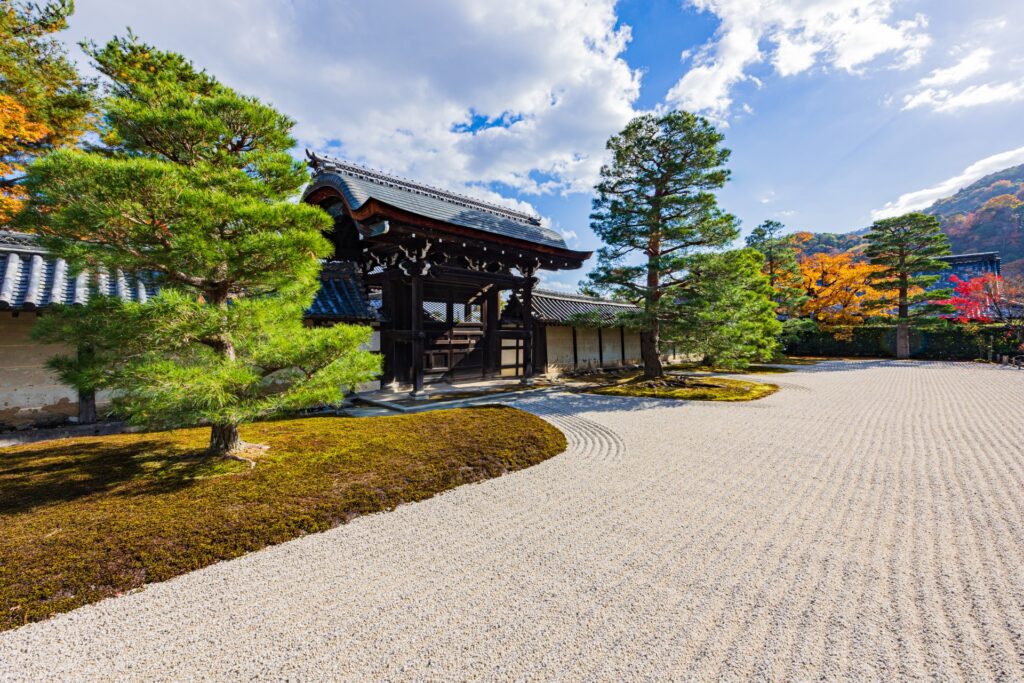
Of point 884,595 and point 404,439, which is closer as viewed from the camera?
point 884,595

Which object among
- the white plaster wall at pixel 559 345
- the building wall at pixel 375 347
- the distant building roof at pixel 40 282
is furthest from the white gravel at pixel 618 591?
the white plaster wall at pixel 559 345

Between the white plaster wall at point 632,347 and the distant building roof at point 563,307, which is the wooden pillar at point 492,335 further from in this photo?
the white plaster wall at point 632,347

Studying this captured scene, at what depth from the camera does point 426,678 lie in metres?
1.86

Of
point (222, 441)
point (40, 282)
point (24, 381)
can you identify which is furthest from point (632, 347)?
point (24, 381)

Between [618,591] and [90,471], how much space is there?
586cm

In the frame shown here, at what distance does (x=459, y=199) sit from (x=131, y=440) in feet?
36.5

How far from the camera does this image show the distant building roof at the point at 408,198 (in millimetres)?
8555

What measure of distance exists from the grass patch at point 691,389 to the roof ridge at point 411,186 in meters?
7.06

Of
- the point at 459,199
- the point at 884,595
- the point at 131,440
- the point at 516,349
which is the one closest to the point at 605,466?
the point at 884,595

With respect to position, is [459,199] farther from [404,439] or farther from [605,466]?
[605,466]

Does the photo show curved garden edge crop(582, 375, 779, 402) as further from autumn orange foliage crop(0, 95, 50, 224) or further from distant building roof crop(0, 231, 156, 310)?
autumn orange foliage crop(0, 95, 50, 224)

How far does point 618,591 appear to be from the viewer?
8.32ft

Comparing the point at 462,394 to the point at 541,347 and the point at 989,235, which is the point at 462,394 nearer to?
the point at 541,347

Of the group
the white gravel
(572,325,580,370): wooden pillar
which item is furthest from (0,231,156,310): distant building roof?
(572,325,580,370): wooden pillar
